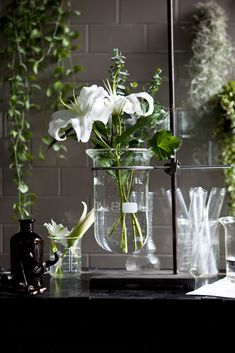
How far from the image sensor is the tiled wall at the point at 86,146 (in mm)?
2578

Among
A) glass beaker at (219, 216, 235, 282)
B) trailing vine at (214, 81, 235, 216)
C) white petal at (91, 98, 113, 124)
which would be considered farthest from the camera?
trailing vine at (214, 81, 235, 216)

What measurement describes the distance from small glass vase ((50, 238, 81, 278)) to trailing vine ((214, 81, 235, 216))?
68cm

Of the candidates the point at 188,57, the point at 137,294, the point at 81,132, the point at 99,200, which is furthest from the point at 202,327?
the point at 188,57

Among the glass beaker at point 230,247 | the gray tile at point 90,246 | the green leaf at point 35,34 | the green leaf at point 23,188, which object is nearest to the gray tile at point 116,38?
the green leaf at point 35,34

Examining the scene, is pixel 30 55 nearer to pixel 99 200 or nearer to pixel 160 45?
pixel 160 45

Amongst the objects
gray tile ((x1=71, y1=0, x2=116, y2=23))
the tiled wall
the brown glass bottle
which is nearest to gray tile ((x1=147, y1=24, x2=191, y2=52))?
the tiled wall

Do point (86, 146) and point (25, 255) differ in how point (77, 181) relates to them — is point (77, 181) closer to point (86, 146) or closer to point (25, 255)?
point (86, 146)

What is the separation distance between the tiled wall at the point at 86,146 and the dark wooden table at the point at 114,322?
90 centimetres

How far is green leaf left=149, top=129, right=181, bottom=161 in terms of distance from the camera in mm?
1834

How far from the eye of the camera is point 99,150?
183cm

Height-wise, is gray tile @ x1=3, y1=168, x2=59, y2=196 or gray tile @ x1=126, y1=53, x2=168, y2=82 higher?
gray tile @ x1=126, y1=53, x2=168, y2=82

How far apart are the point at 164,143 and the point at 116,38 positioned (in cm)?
89

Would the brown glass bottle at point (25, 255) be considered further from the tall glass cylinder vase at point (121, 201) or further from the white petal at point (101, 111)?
the white petal at point (101, 111)

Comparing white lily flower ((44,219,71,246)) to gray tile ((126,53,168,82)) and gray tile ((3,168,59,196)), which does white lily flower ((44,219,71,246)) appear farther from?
gray tile ((126,53,168,82))
